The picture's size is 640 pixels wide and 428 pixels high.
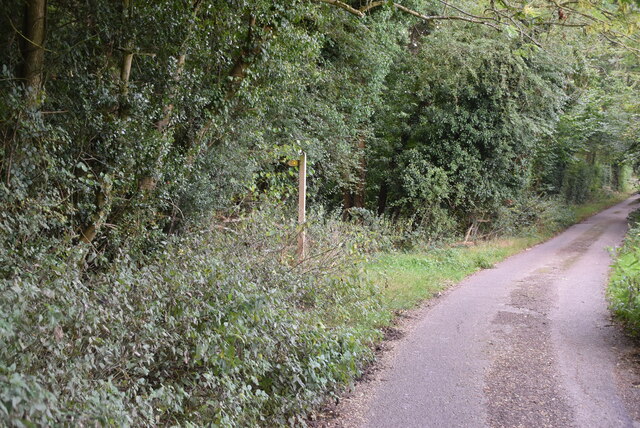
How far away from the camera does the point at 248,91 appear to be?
31.4 ft

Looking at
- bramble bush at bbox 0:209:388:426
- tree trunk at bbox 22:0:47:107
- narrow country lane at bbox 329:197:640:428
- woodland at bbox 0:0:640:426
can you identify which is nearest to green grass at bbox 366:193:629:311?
narrow country lane at bbox 329:197:640:428

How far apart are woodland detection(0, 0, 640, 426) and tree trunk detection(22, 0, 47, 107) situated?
25 millimetres

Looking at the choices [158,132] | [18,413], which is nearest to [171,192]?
[158,132]

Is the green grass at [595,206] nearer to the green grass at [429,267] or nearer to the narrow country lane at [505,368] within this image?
the green grass at [429,267]

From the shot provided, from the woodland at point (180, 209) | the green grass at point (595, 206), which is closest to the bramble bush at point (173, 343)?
the woodland at point (180, 209)

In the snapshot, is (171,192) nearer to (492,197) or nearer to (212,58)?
(212,58)

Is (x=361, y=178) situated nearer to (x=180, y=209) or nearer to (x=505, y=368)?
(x=180, y=209)

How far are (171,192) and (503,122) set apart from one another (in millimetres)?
14509

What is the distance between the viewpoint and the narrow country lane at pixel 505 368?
5406mm

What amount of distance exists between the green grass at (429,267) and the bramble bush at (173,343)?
3.40m

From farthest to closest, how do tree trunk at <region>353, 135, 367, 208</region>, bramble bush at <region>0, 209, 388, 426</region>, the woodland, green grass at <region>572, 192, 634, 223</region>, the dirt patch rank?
green grass at <region>572, 192, 634, 223</region>
tree trunk at <region>353, 135, 367, 208</region>
the dirt patch
the woodland
bramble bush at <region>0, 209, 388, 426</region>

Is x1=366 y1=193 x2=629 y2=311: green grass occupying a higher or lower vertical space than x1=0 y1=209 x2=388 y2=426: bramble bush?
lower

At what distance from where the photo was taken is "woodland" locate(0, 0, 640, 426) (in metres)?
4.04

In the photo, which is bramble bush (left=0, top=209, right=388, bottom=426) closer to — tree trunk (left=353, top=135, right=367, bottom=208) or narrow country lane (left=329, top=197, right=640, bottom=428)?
narrow country lane (left=329, top=197, right=640, bottom=428)
